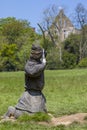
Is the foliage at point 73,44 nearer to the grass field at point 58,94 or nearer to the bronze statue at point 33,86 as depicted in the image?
the grass field at point 58,94

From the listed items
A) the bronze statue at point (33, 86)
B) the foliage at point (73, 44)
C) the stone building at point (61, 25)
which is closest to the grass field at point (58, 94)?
the bronze statue at point (33, 86)

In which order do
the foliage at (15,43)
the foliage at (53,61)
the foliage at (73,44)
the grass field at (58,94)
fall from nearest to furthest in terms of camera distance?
the grass field at (58,94) < the foliage at (53,61) < the foliage at (15,43) < the foliage at (73,44)

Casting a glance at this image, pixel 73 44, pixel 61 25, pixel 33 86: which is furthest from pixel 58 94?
pixel 61 25

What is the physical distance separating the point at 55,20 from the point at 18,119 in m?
71.1

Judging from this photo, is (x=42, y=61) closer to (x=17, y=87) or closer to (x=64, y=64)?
(x=17, y=87)

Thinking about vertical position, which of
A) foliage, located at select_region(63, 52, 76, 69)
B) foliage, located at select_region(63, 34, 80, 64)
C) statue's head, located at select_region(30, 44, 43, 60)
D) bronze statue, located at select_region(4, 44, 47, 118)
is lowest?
foliage, located at select_region(63, 52, 76, 69)

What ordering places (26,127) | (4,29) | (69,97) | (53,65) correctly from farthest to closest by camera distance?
1. (4,29)
2. (53,65)
3. (69,97)
4. (26,127)

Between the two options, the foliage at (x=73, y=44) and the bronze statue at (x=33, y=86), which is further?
the foliage at (x=73, y=44)

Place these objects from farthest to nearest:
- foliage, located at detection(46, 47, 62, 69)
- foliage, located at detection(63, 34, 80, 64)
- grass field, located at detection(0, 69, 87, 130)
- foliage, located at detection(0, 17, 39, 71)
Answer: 1. foliage, located at detection(63, 34, 80, 64)
2. foliage, located at detection(0, 17, 39, 71)
3. foliage, located at detection(46, 47, 62, 69)
4. grass field, located at detection(0, 69, 87, 130)

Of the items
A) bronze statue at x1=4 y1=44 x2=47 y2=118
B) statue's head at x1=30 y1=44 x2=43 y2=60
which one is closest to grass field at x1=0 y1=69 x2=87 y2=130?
bronze statue at x1=4 y1=44 x2=47 y2=118

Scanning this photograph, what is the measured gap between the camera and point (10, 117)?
40.3ft

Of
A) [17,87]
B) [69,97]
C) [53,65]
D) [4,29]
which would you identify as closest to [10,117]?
[69,97]

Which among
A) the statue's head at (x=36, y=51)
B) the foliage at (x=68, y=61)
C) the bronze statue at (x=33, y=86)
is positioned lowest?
the foliage at (x=68, y=61)

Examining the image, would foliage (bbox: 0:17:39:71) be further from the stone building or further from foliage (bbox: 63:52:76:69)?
foliage (bbox: 63:52:76:69)
